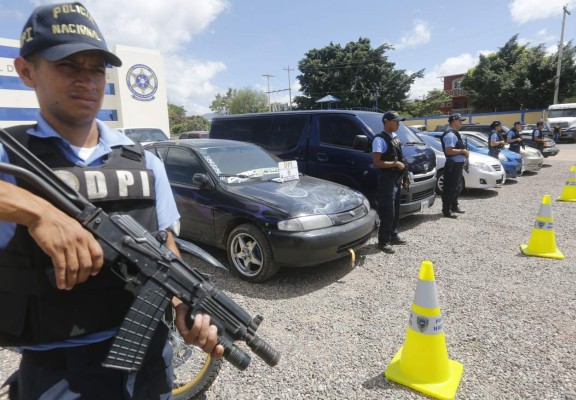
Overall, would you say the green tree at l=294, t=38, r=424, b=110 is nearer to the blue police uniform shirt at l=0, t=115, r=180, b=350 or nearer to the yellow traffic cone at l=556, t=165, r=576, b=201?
the yellow traffic cone at l=556, t=165, r=576, b=201

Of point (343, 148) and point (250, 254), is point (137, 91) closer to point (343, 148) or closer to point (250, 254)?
point (343, 148)

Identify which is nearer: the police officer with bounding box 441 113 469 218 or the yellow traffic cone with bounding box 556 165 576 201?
the police officer with bounding box 441 113 469 218

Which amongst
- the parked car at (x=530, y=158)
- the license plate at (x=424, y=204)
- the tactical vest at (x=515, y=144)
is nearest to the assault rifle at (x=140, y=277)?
the license plate at (x=424, y=204)

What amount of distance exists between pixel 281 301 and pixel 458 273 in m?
2.12

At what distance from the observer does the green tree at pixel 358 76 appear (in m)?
37.7

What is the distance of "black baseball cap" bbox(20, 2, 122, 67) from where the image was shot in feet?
3.58

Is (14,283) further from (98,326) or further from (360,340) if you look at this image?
(360,340)

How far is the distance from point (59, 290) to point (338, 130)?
521cm

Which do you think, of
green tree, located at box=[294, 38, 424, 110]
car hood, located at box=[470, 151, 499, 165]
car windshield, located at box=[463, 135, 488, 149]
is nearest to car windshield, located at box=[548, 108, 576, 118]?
green tree, located at box=[294, 38, 424, 110]

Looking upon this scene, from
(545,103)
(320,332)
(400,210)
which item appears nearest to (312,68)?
(545,103)

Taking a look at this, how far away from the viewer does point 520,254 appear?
478cm

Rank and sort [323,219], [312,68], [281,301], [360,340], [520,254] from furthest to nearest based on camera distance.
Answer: [312,68], [520,254], [323,219], [281,301], [360,340]

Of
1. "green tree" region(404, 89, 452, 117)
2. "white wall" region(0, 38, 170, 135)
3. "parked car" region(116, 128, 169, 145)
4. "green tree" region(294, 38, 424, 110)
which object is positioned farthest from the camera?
"green tree" region(404, 89, 452, 117)

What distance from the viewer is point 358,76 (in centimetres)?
3812
